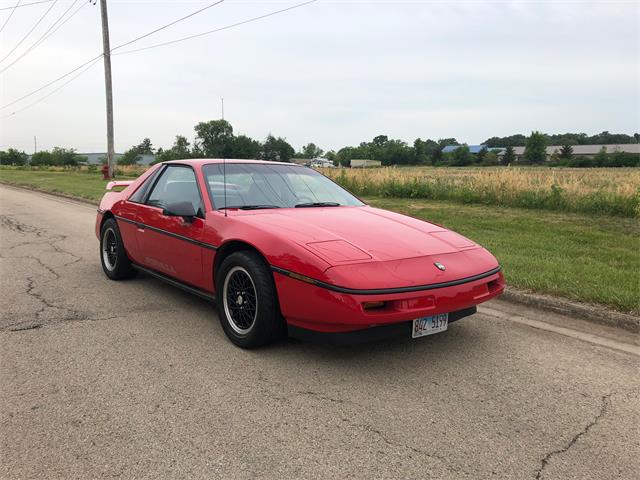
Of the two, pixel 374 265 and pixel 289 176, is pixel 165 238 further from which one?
pixel 374 265

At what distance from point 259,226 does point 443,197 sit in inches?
429

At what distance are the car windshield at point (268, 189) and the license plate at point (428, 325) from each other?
5.29 ft

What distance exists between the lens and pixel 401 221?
4.24 meters

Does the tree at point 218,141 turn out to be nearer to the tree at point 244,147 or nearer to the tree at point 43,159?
the tree at point 244,147

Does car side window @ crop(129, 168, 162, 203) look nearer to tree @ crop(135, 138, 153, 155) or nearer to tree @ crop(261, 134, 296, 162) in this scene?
tree @ crop(261, 134, 296, 162)

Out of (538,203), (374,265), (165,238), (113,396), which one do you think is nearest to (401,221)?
(374,265)

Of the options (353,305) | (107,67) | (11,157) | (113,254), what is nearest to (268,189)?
(353,305)

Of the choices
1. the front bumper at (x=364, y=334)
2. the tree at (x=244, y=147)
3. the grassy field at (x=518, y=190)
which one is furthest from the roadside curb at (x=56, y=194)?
the front bumper at (x=364, y=334)

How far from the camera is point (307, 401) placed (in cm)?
290

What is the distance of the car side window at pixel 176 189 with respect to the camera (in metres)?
4.46

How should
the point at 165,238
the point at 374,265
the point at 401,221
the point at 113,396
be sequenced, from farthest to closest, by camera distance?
the point at 165,238
the point at 401,221
the point at 374,265
the point at 113,396

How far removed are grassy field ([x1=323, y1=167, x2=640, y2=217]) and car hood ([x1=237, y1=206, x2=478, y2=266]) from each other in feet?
24.1

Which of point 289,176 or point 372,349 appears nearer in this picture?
point 372,349

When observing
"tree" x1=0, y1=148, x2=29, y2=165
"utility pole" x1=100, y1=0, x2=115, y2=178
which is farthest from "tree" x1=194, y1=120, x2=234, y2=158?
"tree" x1=0, y1=148, x2=29, y2=165
